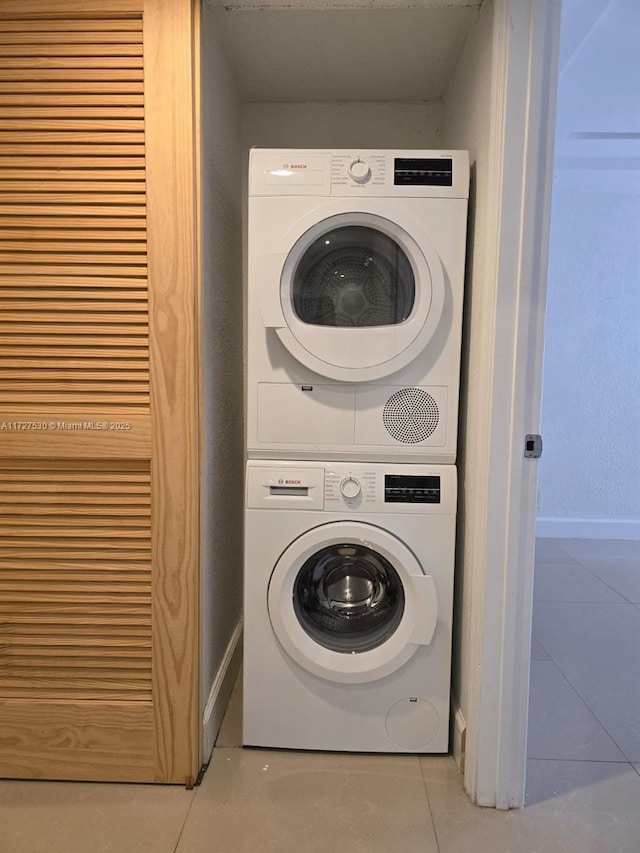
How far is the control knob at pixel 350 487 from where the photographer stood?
1786 millimetres

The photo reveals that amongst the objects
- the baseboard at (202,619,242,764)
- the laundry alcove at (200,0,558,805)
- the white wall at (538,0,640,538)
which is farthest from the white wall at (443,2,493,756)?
the white wall at (538,0,640,538)

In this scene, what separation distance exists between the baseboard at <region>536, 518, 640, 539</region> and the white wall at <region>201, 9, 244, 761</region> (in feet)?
8.69

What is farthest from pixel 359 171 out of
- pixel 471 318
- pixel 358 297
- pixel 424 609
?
pixel 424 609

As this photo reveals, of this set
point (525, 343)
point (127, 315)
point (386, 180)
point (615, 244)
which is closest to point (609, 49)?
point (615, 244)

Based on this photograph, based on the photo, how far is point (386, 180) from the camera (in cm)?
173

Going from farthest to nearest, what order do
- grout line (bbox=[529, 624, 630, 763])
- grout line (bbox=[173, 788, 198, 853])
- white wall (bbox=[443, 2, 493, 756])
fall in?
grout line (bbox=[529, 624, 630, 763]) < white wall (bbox=[443, 2, 493, 756]) < grout line (bbox=[173, 788, 198, 853])

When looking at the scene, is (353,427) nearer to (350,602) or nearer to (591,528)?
(350,602)

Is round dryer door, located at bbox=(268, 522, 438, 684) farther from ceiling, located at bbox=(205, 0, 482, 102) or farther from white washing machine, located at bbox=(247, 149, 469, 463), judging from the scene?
ceiling, located at bbox=(205, 0, 482, 102)

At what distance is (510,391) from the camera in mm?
1571

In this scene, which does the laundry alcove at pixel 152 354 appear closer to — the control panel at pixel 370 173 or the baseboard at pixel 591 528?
the control panel at pixel 370 173

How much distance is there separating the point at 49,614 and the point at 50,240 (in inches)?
39.8

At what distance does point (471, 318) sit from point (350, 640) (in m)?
1.04

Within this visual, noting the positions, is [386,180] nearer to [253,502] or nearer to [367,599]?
[253,502]

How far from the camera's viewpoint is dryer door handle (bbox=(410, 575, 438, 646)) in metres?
1.77
